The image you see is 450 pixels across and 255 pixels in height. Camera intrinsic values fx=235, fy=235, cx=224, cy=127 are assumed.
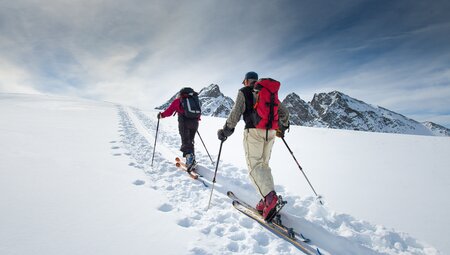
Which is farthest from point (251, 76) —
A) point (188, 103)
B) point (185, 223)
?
point (188, 103)

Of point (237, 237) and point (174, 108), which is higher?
point (174, 108)

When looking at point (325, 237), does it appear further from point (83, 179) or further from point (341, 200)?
point (83, 179)

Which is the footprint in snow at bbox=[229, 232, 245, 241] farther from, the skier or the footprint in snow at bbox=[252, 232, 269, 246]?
the skier

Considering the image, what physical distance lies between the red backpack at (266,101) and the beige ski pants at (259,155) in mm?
217

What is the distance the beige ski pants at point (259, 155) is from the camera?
14.2 ft

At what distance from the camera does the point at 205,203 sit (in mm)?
4742

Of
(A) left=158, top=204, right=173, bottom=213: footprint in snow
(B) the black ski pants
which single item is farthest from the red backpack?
(B) the black ski pants

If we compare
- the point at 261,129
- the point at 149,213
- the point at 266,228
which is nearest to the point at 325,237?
the point at 266,228

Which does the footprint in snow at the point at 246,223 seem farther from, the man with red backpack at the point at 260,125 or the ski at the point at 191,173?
the ski at the point at 191,173

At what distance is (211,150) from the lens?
10062 millimetres


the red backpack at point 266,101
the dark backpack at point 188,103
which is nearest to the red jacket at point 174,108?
the dark backpack at point 188,103

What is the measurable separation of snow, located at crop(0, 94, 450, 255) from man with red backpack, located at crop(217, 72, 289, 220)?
2.09 ft

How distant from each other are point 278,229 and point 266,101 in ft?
7.15

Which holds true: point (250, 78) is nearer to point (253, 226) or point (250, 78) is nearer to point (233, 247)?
point (253, 226)
